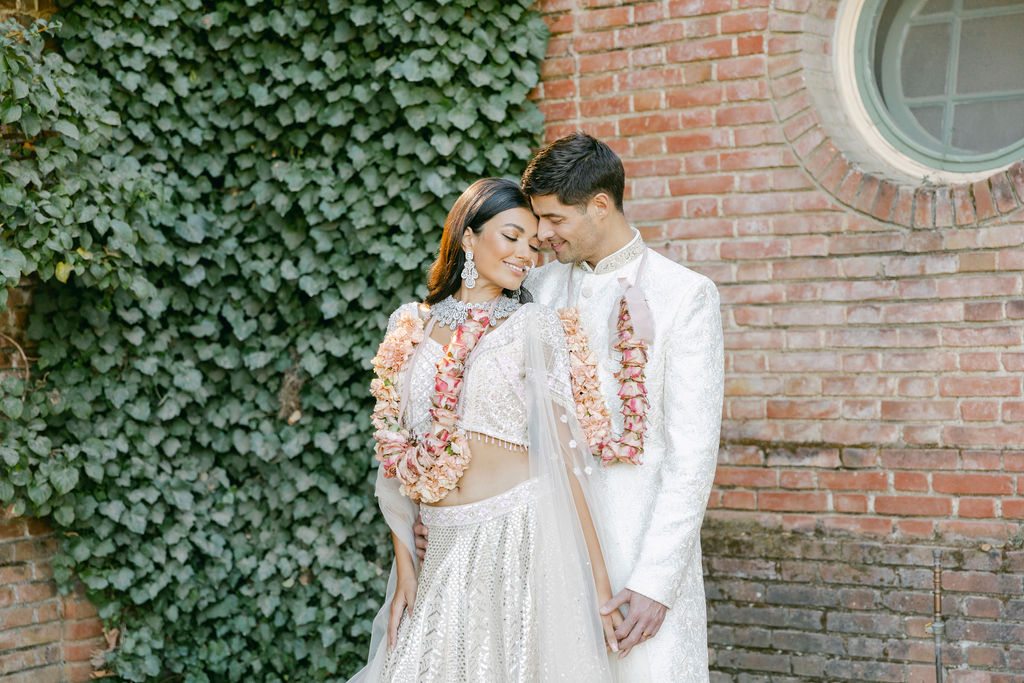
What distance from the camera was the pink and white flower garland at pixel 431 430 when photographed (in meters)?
2.80

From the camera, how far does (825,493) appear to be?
12.4 ft

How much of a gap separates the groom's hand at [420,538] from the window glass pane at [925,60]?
8.38 ft

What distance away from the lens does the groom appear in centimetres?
278

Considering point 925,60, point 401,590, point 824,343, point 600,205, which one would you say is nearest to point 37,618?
point 401,590

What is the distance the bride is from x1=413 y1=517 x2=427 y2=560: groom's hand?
0.08 m

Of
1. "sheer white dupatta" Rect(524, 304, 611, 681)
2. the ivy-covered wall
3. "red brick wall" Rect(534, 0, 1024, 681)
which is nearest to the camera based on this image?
"sheer white dupatta" Rect(524, 304, 611, 681)

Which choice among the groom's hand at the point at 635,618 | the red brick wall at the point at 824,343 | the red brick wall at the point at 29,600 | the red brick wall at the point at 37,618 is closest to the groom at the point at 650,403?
the groom's hand at the point at 635,618

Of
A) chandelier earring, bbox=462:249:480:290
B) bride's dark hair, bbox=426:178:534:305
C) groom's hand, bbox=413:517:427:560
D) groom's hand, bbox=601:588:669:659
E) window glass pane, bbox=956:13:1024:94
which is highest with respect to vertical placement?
window glass pane, bbox=956:13:1024:94

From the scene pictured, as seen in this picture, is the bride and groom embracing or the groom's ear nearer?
the bride and groom embracing

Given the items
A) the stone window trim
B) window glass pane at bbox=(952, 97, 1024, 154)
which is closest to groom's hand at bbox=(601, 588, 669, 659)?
the stone window trim

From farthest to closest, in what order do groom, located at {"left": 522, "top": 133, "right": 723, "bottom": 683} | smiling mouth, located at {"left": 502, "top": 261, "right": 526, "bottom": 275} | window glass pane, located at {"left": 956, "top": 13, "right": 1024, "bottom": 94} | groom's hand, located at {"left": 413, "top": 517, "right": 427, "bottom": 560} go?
window glass pane, located at {"left": 956, "top": 13, "right": 1024, "bottom": 94} → groom's hand, located at {"left": 413, "top": 517, "right": 427, "bottom": 560} → smiling mouth, located at {"left": 502, "top": 261, "right": 526, "bottom": 275} → groom, located at {"left": 522, "top": 133, "right": 723, "bottom": 683}

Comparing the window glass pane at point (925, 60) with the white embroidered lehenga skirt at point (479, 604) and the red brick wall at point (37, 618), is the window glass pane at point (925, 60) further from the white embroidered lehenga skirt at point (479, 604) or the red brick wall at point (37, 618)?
the red brick wall at point (37, 618)

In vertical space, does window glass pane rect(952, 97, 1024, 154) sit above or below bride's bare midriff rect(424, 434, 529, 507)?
above

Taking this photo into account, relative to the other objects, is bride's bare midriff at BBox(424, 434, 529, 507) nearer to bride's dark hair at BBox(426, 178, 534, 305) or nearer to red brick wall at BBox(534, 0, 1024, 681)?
bride's dark hair at BBox(426, 178, 534, 305)
